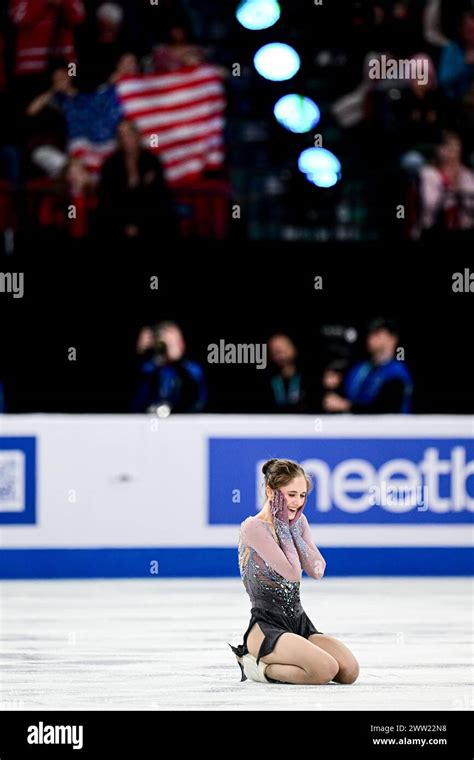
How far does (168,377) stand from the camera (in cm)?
1234

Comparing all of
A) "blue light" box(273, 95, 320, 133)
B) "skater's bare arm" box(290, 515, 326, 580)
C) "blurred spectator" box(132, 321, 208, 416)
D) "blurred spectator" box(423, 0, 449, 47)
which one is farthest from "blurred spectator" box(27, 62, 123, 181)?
"skater's bare arm" box(290, 515, 326, 580)

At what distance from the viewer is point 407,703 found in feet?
19.9

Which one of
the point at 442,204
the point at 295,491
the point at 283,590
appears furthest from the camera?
the point at 442,204

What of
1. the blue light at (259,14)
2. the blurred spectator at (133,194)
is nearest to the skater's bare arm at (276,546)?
the blurred spectator at (133,194)

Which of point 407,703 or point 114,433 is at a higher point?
point 114,433

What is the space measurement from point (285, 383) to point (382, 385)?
3.29 feet

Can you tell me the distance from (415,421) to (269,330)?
2.55 m

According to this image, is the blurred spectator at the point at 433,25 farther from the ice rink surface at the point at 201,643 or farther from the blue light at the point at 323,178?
the ice rink surface at the point at 201,643

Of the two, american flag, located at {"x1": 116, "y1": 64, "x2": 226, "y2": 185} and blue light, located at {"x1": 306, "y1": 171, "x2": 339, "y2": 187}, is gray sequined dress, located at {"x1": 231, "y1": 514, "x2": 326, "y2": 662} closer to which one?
blue light, located at {"x1": 306, "y1": 171, "x2": 339, "y2": 187}

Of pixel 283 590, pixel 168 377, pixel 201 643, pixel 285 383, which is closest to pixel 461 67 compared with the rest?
pixel 285 383

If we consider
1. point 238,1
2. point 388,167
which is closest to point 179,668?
point 388,167

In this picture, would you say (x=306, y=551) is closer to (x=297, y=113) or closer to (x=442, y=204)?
(x=442, y=204)

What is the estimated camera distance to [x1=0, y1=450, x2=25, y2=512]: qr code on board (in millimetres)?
11664
